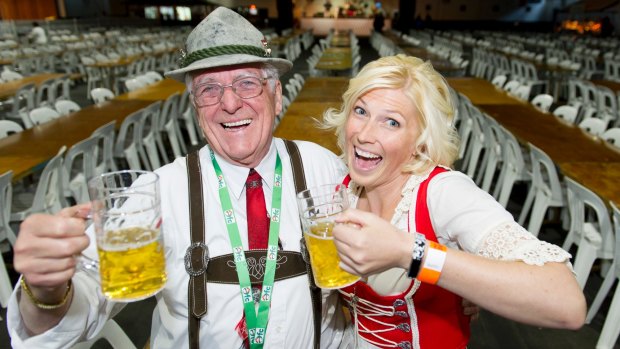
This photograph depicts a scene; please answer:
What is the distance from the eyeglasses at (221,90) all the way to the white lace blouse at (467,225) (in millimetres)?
592

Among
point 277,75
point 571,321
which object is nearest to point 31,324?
point 277,75

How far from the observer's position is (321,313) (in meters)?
1.45

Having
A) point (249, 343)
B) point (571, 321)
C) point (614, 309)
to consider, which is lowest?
point (614, 309)

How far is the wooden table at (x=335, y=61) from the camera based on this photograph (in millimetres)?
9468

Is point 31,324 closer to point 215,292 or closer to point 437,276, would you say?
point 215,292

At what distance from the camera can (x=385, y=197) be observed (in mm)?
1520

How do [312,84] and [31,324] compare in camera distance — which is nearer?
[31,324]

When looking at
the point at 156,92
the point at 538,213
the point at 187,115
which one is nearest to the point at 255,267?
the point at 538,213

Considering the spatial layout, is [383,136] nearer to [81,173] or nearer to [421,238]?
[421,238]

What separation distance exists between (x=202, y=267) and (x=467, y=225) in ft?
2.41

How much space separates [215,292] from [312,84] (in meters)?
6.66

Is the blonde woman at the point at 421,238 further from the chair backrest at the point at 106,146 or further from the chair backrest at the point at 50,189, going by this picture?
the chair backrest at the point at 106,146

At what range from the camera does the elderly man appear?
4.27 ft

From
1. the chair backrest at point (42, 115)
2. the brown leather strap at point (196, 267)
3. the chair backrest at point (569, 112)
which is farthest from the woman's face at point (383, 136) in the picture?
the chair backrest at point (569, 112)
